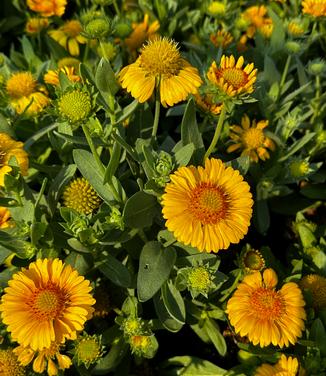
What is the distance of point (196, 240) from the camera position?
152 cm

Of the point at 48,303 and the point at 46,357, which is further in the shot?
the point at 46,357

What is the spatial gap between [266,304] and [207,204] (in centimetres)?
46

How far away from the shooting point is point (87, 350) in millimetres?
1705

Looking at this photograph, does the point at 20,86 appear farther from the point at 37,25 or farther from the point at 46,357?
the point at 46,357

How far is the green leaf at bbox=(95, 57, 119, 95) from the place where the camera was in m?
1.71

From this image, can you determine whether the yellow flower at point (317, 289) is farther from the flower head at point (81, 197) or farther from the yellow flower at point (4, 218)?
the yellow flower at point (4, 218)

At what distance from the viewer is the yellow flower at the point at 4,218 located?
6.48 ft

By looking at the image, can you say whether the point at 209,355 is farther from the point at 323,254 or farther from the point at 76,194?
the point at 76,194

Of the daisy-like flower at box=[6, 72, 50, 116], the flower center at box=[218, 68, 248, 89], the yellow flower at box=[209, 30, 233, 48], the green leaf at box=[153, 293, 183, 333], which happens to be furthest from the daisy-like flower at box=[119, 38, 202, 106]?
the yellow flower at box=[209, 30, 233, 48]

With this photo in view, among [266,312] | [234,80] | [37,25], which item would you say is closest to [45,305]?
[266,312]

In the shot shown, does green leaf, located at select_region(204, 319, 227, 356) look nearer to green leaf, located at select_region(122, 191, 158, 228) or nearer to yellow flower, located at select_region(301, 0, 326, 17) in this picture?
green leaf, located at select_region(122, 191, 158, 228)

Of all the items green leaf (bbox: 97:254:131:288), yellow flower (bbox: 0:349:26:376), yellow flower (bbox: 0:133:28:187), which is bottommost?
yellow flower (bbox: 0:349:26:376)

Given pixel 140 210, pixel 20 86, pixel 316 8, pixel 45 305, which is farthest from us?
pixel 316 8

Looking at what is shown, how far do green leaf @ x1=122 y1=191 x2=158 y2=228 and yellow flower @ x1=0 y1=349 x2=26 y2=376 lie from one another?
0.65 meters
